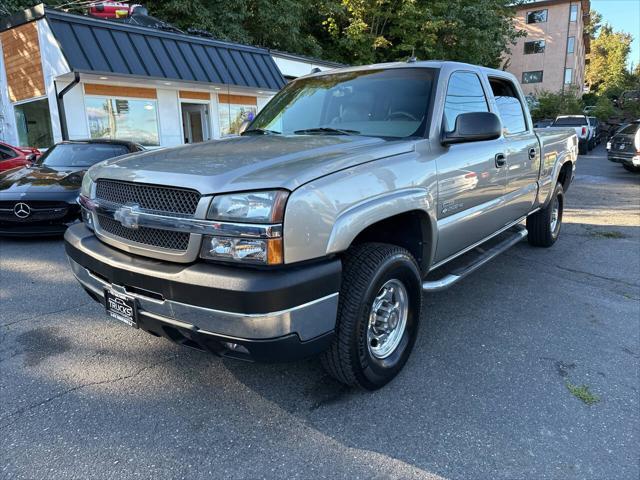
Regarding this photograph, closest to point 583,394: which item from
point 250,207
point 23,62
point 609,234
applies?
point 250,207

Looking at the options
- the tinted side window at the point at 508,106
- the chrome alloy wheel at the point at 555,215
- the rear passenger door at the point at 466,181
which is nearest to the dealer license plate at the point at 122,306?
the rear passenger door at the point at 466,181

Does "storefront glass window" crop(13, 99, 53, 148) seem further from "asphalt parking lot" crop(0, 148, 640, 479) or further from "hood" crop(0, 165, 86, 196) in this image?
"asphalt parking lot" crop(0, 148, 640, 479)

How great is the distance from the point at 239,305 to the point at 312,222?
19.6 inches

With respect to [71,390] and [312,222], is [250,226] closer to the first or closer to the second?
[312,222]

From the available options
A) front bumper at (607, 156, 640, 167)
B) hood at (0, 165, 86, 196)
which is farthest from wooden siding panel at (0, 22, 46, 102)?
front bumper at (607, 156, 640, 167)

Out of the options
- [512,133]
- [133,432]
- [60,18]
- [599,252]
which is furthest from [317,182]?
[60,18]

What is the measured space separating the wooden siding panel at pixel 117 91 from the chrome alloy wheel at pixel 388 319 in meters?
11.8

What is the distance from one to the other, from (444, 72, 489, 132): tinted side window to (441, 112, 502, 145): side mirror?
0.58 ft

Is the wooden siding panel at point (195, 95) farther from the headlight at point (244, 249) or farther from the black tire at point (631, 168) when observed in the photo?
the headlight at point (244, 249)

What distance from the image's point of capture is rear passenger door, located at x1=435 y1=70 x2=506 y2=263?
3195mm

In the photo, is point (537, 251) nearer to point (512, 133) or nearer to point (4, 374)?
point (512, 133)

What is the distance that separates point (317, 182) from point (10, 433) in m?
2.04

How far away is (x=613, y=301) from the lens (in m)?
4.36

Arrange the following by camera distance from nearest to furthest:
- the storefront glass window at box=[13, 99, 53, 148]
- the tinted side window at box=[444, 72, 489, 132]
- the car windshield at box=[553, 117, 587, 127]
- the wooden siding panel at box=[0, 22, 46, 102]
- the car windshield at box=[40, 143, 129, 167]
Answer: the tinted side window at box=[444, 72, 489, 132] < the car windshield at box=[40, 143, 129, 167] < the wooden siding panel at box=[0, 22, 46, 102] < the storefront glass window at box=[13, 99, 53, 148] < the car windshield at box=[553, 117, 587, 127]
